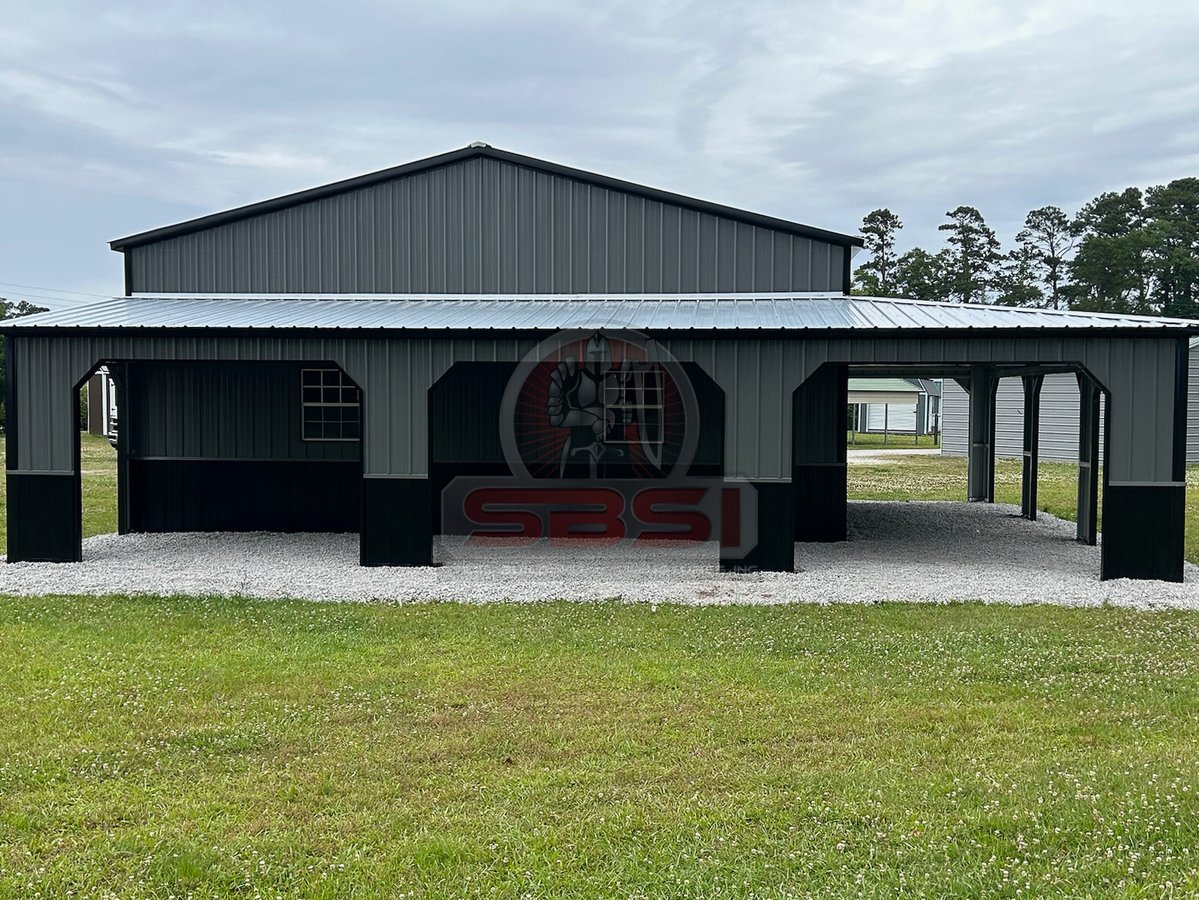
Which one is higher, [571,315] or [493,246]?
[493,246]

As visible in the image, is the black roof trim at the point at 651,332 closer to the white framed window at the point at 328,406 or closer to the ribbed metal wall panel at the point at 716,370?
the ribbed metal wall panel at the point at 716,370

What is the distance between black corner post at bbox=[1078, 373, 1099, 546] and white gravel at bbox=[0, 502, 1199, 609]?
37 centimetres

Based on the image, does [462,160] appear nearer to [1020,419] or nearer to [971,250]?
[1020,419]

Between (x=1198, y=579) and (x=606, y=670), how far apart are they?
23.3 feet

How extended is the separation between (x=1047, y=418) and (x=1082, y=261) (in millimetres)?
23442

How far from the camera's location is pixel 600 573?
1084cm

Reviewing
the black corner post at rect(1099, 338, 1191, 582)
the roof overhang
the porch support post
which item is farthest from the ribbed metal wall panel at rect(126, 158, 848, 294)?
the black corner post at rect(1099, 338, 1191, 582)

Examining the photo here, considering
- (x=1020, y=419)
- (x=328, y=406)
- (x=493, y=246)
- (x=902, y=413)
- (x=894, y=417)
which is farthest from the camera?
(x=894, y=417)

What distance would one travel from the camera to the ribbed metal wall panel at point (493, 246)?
13.5 m

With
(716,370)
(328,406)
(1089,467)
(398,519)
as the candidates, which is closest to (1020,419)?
(1089,467)

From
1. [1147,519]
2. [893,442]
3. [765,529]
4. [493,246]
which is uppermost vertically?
[493,246]

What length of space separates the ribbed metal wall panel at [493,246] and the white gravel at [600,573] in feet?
11.4

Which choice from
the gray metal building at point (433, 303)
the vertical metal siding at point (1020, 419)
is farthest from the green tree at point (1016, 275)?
the gray metal building at point (433, 303)

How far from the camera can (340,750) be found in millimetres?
5207
